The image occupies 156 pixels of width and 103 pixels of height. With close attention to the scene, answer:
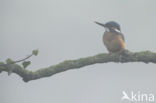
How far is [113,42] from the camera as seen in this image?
15.0 ft

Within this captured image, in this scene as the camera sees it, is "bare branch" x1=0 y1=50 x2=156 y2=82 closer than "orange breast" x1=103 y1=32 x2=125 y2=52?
Yes

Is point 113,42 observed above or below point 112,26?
below

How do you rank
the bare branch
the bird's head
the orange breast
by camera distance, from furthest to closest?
the bird's head, the orange breast, the bare branch

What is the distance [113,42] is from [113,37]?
14 centimetres

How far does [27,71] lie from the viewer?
333 cm

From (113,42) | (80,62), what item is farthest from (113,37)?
(80,62)

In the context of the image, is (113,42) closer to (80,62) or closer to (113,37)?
(113,37)

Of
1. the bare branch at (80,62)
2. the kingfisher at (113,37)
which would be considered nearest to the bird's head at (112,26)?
the kingfisher at (113,37)

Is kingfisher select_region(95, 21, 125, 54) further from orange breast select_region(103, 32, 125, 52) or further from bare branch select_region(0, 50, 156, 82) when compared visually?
bare branch select_region(0, 50, 156, 82)

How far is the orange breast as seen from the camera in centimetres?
441

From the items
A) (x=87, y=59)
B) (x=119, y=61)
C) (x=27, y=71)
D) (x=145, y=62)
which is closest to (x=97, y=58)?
(x=87, y=59)

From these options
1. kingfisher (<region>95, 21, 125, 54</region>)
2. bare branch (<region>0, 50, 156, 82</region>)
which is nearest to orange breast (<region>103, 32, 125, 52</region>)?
kingfisher (<region>95, 21, 125, 54</region>)

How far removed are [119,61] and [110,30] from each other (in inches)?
35.4

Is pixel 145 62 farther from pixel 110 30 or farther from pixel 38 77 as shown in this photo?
pixel 38 77
